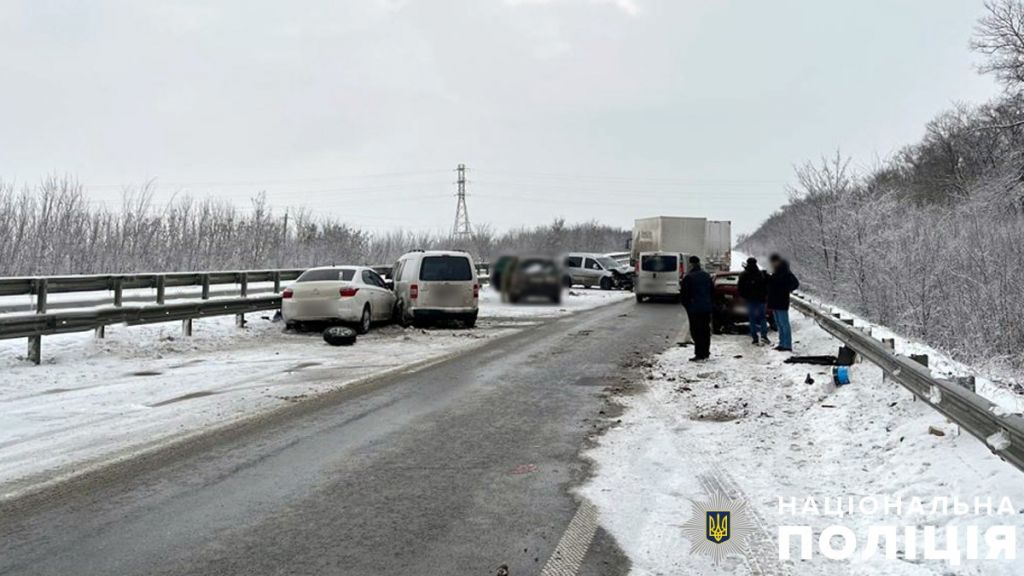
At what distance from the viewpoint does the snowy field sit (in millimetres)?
6777

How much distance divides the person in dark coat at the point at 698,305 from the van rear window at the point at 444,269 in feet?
14.9

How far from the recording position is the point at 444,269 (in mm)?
10758

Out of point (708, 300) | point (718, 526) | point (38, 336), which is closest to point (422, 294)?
point (708, 300)

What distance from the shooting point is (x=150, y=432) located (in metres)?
7.43

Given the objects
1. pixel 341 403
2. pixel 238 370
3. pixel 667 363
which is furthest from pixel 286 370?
pixel 667 363

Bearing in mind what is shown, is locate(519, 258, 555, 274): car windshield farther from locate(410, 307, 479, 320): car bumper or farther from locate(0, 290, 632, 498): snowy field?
locate(410, 307, 479, 320): car bumper

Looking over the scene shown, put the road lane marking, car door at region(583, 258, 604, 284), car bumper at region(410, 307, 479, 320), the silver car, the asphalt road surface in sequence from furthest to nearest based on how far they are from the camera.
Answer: car bumper at region(410, 307, 479, 320)
car door at region(583, 258, 604, 284)
the asphalt road surface
the road lane marking
the silver car

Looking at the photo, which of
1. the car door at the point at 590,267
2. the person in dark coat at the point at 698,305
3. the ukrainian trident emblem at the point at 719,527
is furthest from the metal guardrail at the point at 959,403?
the person in dark coat at the point at 698,305

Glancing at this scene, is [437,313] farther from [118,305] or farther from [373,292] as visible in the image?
[118,305]

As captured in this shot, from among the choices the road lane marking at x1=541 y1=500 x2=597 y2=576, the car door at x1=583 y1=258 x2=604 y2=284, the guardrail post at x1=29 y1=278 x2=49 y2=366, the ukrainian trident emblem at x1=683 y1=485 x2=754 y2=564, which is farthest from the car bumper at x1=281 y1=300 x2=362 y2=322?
the ukrainian trident emblem at x1=683 y1=485 x2=754 y2=564

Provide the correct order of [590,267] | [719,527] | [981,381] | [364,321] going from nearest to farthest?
[719,527] → [981,381] → [590,267] → [364,321]

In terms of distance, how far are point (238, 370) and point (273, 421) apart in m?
4.12

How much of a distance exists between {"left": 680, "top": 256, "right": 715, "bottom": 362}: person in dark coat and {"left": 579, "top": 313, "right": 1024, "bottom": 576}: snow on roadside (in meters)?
2.73

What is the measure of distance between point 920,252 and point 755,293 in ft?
21.3
